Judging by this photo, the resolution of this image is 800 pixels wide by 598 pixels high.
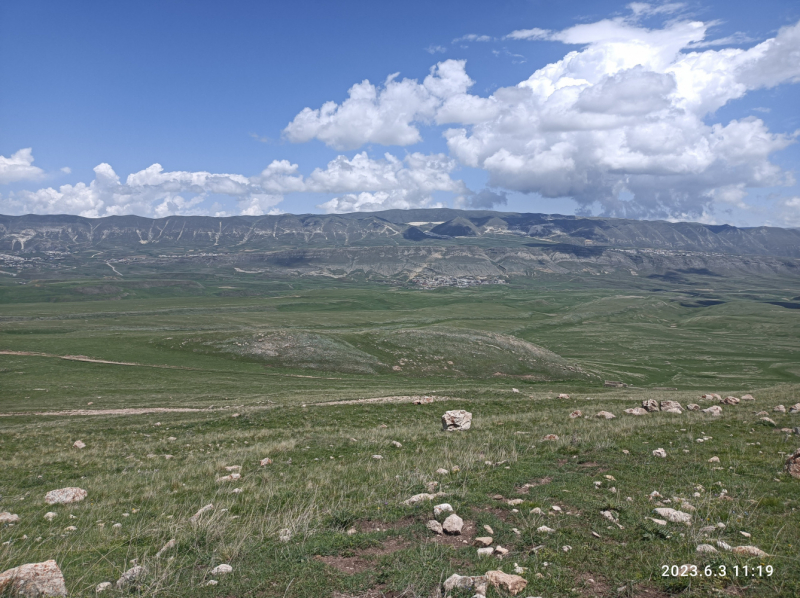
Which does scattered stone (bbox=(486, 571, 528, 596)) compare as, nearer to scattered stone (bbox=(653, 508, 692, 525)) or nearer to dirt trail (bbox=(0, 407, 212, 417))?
scattered stone (bbox=(653, 508, 692, 525))

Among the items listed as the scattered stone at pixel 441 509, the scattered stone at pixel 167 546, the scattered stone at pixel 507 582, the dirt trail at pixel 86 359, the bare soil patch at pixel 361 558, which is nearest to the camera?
the scattered stone at pixel 507 582

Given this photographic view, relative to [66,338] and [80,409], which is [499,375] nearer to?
[80,409]

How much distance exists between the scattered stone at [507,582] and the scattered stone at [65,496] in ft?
41.9

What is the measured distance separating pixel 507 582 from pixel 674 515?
503 cm

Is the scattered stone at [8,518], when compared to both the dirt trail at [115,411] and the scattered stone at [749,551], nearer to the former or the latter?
the scattered stone at [749,551]

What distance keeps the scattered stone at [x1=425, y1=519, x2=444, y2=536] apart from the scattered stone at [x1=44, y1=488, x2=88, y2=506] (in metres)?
10.9

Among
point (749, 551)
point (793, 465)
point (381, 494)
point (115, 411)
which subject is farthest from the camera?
point (115, 411)

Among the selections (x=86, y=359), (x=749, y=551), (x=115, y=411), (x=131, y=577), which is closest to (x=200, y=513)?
(x=131, y=577)

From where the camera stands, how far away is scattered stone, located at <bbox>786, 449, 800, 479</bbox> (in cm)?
1220

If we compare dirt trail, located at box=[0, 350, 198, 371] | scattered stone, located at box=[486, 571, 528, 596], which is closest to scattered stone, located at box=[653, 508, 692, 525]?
scattered stone, located at box=[486, 571, 528, 596]

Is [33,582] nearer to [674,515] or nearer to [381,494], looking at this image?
[381,494]

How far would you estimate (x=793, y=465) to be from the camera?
12438mm

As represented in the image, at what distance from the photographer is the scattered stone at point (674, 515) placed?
31.3 feet

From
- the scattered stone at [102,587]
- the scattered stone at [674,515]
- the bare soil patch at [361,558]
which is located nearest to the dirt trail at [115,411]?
the scattered stone at [102,587]
